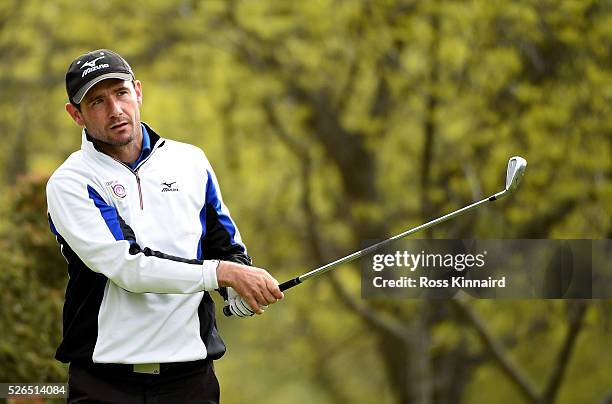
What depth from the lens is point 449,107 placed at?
38.9 feet

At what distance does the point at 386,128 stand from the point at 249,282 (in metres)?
9.66

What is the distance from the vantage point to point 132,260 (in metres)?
3.65

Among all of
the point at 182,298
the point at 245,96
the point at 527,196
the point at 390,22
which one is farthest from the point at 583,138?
the point at 182,298

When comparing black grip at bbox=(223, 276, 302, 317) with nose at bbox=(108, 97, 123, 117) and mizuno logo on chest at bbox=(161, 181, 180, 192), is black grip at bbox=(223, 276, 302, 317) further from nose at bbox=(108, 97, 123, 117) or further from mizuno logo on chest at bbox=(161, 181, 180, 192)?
nose at bbox=(108, 97, 123, 117)

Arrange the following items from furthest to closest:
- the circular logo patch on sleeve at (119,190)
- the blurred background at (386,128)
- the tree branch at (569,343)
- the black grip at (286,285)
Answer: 1. the blurred background at (386,128)
2. the tree branch at (569,343)
3. the black grip at (286,285)
4. the circular logo patch on sleeve at (119,190)

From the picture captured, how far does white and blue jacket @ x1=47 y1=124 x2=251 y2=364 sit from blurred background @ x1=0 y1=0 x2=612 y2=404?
649 cm

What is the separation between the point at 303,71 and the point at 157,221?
9.31 meters

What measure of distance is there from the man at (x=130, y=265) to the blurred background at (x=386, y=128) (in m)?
6.46

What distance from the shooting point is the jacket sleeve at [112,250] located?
3662mm

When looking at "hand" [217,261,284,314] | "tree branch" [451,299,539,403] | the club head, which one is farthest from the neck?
"tree branch" [451,299,539,403]

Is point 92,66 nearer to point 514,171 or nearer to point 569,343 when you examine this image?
point 514,171

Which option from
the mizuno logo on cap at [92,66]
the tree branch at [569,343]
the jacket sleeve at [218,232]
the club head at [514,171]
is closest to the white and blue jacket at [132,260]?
the jacket sleeve at [218,232]

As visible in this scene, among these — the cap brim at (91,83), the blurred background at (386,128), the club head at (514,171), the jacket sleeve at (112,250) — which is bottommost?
the jacket sleeve at (112,250)

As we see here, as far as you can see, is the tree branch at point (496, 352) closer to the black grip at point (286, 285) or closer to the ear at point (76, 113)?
the black grip at point (286, 285)
